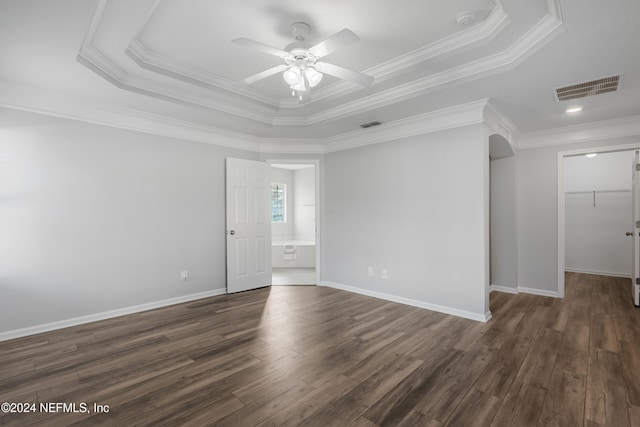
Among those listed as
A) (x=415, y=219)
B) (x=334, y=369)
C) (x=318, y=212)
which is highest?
(x=318, y=212)

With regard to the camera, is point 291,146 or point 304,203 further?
point 304,203

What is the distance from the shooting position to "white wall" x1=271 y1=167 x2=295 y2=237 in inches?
345

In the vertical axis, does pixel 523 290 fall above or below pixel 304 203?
below

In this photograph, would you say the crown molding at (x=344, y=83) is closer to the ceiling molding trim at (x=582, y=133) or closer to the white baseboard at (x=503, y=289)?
the ceiling molding trim at (x=582, y=133)

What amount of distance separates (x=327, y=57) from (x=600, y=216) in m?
6.52

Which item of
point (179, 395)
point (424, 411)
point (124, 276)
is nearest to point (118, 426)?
point (179, 395)

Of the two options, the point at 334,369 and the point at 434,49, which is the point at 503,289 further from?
the point at 434,49

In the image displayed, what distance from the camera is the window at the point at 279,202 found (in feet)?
29.3

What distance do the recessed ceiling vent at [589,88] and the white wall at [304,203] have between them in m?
5.97

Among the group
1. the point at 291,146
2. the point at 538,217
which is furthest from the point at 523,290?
the point at 291,146

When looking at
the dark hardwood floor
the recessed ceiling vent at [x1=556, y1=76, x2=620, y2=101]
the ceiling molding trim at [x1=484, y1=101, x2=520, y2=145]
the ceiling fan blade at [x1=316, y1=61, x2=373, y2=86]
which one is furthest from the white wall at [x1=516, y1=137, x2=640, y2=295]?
the ceiling fan blade at [x1=316, y1=61, x2=373, y2=86]

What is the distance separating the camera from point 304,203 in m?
8.88

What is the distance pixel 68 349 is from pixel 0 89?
2.67 metres

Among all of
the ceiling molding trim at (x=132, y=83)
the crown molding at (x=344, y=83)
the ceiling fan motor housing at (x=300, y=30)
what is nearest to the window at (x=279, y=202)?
the ceiling molding trim at (x=132, y=83)
